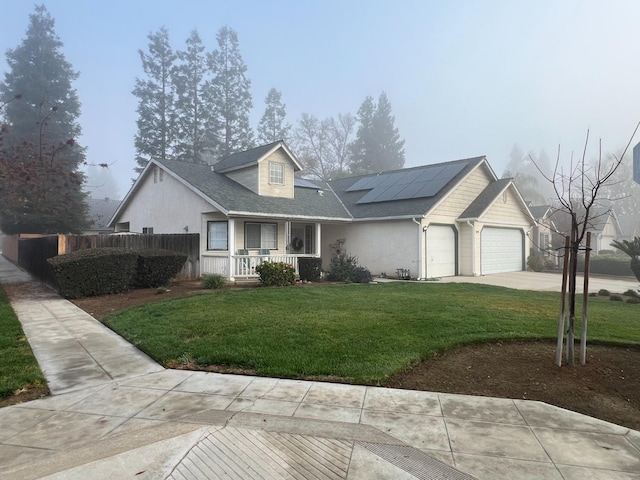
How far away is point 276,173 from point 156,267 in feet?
22.5

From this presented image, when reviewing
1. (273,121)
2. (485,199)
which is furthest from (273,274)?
(273,121)

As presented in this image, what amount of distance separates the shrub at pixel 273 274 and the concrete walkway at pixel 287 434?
27.7ft

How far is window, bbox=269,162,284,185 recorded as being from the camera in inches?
673

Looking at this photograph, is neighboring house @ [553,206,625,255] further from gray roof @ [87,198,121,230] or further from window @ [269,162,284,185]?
gray roof @ [87,198,121,230]

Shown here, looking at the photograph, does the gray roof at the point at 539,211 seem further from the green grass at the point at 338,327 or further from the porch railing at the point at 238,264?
the porch railing at the point at 238,264

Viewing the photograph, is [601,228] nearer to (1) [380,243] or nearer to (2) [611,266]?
(2) [611,266]

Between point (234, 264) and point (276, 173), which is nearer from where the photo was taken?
point (234, 264)

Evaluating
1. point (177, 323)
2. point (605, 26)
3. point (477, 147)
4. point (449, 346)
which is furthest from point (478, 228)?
point (477, 147)

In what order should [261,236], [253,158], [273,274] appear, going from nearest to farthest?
[273,274]
[261,236]
[253,158]

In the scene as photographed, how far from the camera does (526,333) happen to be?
21.7 feet

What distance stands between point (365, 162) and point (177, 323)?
164 ft

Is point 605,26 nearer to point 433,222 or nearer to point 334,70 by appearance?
point 433,222

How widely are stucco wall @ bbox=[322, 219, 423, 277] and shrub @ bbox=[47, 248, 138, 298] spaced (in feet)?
33.8

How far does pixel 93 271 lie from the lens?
11.4m
